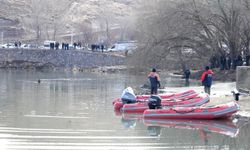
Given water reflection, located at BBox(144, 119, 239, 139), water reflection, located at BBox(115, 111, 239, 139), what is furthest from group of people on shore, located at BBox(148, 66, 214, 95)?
water reflection, located at BBox(144, 119, 239, 139)

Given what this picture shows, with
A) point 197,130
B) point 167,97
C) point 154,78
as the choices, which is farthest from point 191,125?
point 154,78

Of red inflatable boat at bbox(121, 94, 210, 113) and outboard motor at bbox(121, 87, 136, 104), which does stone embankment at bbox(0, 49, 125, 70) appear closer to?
outboard motor at bbox(121, 87, 136, 104)

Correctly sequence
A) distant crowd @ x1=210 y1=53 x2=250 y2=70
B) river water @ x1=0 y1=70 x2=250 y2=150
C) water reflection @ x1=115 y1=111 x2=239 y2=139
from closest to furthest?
river water @ x1=0 y1=70 x2=250 y2=150 < water reflection @ x1=115 y1=111 x2=239 y2=139 < distant crowd @ x1=210 y1=53 x2=250 y2=70

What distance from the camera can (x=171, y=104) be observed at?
1515 inches

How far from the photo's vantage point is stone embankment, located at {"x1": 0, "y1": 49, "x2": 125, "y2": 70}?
4284 inches

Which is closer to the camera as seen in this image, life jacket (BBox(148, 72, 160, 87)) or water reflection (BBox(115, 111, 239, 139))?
water reflection (BBox(115, 111, 239, 139))

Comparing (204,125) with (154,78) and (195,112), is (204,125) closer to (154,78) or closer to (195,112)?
(195,112)

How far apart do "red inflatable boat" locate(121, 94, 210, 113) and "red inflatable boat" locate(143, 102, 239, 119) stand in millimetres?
2452

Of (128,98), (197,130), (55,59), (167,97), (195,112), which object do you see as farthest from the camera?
(55,59)

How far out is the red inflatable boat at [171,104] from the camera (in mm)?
38125

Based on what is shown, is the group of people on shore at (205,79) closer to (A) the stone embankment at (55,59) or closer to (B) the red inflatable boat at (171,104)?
(B) the red inflatable boat at (171,104)

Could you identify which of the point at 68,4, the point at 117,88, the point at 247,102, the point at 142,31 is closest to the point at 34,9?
the point at 68,4

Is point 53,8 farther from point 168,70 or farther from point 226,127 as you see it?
point 226,127

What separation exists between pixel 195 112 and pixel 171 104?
3658 millimetres
